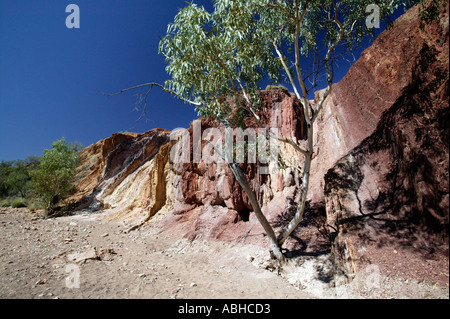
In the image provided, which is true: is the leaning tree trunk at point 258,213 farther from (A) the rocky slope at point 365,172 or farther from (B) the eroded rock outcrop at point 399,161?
(B) the eroded rock outcrop at point 399,161

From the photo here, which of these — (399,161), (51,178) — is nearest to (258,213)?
(399,161)

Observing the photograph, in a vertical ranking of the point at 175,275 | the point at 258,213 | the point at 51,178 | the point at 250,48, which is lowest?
the point at 175,275

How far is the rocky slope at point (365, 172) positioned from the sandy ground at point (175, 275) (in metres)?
0.50

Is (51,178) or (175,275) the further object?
(51,178)

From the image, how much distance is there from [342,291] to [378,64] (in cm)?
653

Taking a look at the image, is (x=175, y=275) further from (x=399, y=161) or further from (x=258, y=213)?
(x=399, y=161)

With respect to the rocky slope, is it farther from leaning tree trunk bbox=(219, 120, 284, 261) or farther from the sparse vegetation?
the sparse vegetation

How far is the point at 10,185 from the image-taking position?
26438mm

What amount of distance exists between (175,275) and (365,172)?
6.01 metres

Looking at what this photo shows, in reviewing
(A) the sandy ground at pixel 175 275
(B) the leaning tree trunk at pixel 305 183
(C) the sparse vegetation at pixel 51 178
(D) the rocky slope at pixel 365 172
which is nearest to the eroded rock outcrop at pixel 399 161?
(D) the rocky slope at pixel 365 172

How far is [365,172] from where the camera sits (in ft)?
19.2

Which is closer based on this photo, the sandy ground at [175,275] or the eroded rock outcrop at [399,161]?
the eroded rock outcrop at [399,161]

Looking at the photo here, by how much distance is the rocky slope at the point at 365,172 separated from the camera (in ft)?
14.0
